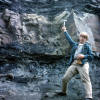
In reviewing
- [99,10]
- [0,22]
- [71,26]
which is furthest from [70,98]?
[99,10]

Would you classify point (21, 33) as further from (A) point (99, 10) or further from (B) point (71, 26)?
(A) point (99, 10)

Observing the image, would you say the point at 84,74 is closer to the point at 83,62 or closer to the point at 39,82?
the point at 83,62

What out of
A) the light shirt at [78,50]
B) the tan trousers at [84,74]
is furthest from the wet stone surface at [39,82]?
the light shirt at [78,50]

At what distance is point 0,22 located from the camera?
10555 millimetres

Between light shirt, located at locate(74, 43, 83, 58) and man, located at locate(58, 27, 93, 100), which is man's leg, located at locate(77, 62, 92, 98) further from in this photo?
light shirt, located at locate(74, 43, 83, 58)

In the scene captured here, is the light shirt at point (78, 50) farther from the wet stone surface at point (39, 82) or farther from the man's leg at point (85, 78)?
the wet stone surface at point (39, 82)

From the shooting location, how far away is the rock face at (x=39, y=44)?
8.17 meters

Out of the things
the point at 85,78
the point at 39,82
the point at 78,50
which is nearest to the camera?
the point at 85,78

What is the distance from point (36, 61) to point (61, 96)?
3396 millimetres

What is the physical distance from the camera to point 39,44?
10.3 metres

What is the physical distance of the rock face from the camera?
817cm

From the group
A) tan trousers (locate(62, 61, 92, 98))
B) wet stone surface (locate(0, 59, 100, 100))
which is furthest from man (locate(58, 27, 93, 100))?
wet stone surface (locate(0, 59, 100, 100))

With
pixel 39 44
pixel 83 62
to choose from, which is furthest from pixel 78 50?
pixel 39 44

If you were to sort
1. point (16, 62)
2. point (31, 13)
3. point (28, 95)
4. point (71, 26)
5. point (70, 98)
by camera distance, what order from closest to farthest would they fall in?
point (70, 98)
point (28, 95)
point (16, 62)
point (71, 26)
point (31, 13)
